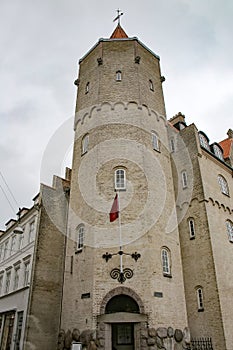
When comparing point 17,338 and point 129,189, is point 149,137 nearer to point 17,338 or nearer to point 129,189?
point 129,189

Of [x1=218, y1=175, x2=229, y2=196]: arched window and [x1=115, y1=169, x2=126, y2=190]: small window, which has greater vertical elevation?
[x1=218, y1=175, x2=229, y2=196]: arched window

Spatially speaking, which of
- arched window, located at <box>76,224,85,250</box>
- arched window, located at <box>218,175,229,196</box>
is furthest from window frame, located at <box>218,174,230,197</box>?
arched window, located at <box>76,224,85,250</box>

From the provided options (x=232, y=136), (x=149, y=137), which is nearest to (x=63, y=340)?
(x=149, y=137)

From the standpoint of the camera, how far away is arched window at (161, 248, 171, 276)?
1849 centimetres

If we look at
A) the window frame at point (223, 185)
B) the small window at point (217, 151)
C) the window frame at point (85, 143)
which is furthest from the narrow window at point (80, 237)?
the small window at point (217, 151)

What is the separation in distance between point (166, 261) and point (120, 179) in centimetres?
554

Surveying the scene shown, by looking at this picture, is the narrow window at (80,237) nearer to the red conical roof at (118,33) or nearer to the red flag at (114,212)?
the red flag at (114,212)

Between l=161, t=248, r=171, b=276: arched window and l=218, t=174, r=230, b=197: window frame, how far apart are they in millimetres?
8194

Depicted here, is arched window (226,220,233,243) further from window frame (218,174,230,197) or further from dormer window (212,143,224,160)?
dormer window (212,143,224,160)

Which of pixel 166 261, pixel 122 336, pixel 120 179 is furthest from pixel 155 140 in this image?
pixel 122 336

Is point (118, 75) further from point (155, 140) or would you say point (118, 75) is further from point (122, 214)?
point (122, 214)

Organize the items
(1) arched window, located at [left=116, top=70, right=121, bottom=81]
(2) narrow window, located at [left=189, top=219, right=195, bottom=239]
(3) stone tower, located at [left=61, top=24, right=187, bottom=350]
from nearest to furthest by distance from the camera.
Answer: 1. (3) stone tower, located at [left=61, top=24, right=187, bottom=350]
2. (2) narrow window, located at [left=189, top=219, right=195, bottom=239]
3. (1) arched window, located at [left=116, top=70, right=121, bottom=81]

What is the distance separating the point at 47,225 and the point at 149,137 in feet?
32.0

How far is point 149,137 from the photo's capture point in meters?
22.2
